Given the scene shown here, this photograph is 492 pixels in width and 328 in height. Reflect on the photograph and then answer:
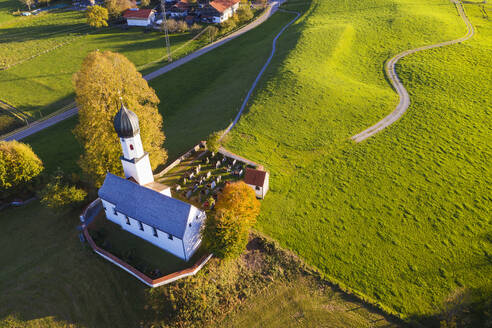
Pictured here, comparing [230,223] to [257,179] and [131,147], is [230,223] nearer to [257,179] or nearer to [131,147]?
[257,179]

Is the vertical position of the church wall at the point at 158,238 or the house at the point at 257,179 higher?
the house at the point at 257,179

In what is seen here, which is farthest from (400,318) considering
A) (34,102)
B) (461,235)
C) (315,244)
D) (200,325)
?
(34,102)

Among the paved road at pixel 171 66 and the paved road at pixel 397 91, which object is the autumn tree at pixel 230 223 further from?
the paved road at pixel 171 66

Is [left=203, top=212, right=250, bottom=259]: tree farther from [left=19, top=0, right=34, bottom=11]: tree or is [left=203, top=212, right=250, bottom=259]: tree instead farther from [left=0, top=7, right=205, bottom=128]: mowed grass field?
[left=19, top=0, right=34, bottom=11]: tree

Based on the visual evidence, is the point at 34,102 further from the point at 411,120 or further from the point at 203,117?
the point at 411,120

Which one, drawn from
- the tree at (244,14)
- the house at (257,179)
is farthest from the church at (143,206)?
the tree at (244,14)

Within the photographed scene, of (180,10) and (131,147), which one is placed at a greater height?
(180,10)

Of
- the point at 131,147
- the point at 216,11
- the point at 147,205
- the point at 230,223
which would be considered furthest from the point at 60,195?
the point at 216,11
